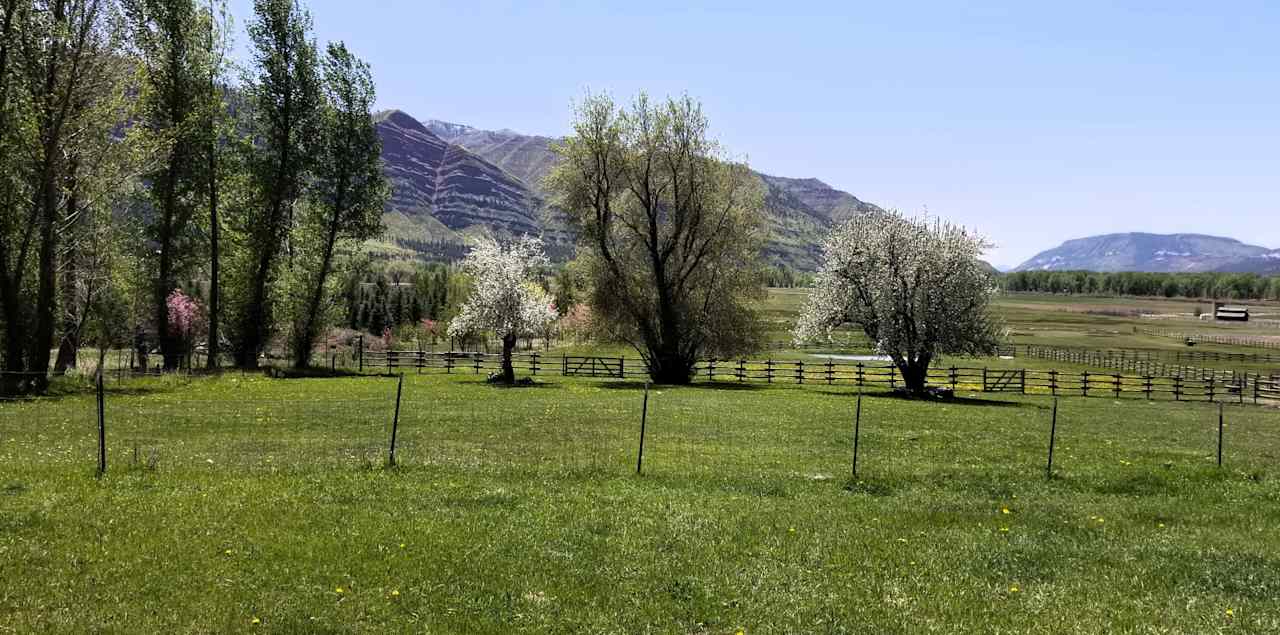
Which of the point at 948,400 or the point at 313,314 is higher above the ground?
the point at 313,314

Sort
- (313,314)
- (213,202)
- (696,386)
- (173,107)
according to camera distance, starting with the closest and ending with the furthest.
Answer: (173,107), (213,202), (696,386), (313,314)

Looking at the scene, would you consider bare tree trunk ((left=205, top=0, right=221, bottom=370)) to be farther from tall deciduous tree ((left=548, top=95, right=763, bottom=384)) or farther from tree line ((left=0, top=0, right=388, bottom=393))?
tall deciduous tree ((left=548, top=95, right=763, bottom=384))

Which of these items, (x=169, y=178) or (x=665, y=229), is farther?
(x=665, y=229)

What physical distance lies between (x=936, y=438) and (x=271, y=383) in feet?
92.1

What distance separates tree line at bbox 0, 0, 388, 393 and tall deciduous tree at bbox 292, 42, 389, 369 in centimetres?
9

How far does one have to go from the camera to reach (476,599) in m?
7.74

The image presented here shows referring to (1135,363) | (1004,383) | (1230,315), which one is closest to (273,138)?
(1004,383)

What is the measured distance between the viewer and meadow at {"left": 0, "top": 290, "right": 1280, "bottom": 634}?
750cm

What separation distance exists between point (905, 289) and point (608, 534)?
3595cm

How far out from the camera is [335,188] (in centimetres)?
4784

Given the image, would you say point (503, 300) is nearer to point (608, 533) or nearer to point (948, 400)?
point (948, 400)

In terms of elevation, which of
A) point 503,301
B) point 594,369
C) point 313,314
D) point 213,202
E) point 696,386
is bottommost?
point 696,386

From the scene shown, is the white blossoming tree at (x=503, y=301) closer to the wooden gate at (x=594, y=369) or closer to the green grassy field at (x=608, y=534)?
the wooden gate at (x=594, y=369)

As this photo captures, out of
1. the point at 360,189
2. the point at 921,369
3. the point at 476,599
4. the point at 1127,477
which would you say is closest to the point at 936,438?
the point at 1127,477
